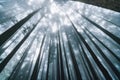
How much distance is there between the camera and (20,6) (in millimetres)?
4051

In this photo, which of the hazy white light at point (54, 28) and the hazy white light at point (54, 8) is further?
the hazy white light at point (54, 8)

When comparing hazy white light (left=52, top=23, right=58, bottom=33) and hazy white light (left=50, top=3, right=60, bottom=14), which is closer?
hazy white light (left=52, top=23, right=58, bottom=33)

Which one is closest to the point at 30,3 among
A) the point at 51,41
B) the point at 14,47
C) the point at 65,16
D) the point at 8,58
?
→ the point at 65,16

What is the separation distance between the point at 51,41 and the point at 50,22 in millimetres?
834

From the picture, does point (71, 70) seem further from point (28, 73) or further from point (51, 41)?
point (51, 41)

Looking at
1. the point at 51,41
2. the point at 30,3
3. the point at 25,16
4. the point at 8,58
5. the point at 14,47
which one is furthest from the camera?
the point at 30,3

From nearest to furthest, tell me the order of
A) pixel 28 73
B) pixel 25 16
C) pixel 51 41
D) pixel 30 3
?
pixel 28 73 → pixel 51 41 → pixel 25 16 → pixel 30 3

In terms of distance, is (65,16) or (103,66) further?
(65,16)

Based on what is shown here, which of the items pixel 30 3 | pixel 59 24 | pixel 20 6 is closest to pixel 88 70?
pixel 59 24

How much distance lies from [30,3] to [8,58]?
2.51 meters

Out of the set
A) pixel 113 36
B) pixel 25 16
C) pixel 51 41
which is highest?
pixel 25 16

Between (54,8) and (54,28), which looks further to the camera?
(54,8)

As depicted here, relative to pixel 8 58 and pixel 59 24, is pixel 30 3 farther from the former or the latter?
pixel 8 58

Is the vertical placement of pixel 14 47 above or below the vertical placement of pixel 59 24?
above
